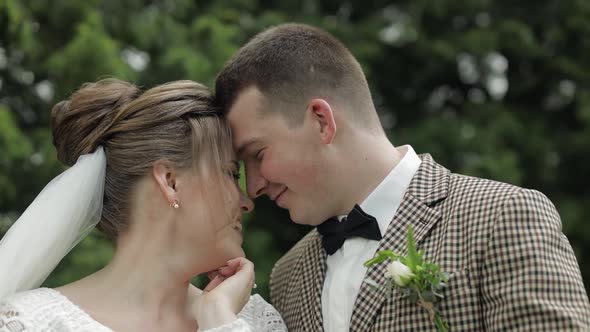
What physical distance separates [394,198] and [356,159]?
0.23m

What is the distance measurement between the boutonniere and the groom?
2.4 inches

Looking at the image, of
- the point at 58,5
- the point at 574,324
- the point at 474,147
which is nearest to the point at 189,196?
the point at 574,324

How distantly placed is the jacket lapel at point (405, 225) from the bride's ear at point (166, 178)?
820 mm

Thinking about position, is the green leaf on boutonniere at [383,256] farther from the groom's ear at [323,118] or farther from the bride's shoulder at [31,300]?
the bride's shoulder at [31,300]

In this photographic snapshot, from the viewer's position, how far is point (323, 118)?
11.0 feet

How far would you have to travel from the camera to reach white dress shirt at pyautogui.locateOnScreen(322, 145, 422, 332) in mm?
3178

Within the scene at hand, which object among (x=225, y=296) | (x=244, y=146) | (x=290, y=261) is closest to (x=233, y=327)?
(x=225, y=296)

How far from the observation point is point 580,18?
6941 mm

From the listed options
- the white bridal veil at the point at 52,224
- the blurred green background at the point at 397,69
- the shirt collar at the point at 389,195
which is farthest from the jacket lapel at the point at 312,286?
the blurred green background at the point at 397,69

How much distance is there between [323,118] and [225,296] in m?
0.82

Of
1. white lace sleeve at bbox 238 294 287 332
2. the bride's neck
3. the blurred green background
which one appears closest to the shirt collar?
white lace sleeve at bbox 238 294 287 332

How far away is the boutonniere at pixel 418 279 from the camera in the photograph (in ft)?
9.08

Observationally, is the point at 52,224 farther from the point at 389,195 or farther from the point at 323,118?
the point at 389,195

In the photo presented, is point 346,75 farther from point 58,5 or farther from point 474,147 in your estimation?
point 474,147
